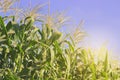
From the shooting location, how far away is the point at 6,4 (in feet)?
9.53

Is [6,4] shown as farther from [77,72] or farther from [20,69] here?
[77,72]

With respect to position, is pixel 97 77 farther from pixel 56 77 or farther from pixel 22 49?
pixel 22 49

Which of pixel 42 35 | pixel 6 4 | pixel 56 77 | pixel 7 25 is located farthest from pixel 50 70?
pixel 6 4

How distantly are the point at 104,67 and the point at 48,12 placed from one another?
2.14 ft

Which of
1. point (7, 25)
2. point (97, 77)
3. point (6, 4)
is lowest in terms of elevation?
point (97, 77)

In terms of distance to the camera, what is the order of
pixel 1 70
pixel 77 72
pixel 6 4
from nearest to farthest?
pixel 1 70 → pixel 6 4 → pixel 77 72

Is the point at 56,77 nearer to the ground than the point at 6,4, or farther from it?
nearer to the ground

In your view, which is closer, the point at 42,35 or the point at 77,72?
the point at 42,35

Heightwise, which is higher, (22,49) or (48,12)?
(48,12)

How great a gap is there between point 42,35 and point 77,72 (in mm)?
565

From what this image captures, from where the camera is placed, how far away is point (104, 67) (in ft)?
10.3

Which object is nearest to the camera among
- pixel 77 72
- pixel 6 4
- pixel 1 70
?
pixel 1 70

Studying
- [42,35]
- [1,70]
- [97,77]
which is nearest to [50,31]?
[42,35]

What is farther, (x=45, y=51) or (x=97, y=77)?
(x=97, y=77)
